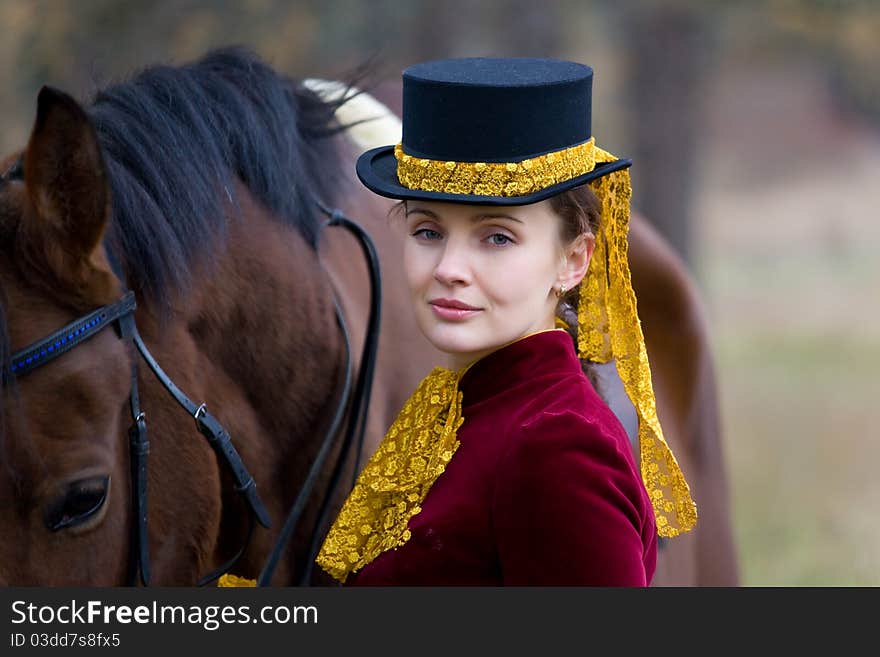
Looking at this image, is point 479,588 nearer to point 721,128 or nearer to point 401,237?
point 401,237

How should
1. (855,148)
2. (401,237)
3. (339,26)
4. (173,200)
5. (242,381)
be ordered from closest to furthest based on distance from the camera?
(173,200) < (242,381) < (401,237) < (339,26) < (855,148)

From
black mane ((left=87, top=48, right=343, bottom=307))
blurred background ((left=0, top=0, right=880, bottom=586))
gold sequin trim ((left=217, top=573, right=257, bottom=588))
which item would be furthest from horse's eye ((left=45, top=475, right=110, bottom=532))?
blurred background ((left=0, top=0, right=880, bottom=586))

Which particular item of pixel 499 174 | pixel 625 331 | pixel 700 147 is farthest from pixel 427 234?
pixel 700 147

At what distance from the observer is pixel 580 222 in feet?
5.78

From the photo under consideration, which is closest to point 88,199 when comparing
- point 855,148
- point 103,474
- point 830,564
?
point 103,474

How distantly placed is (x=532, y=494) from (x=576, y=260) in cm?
40

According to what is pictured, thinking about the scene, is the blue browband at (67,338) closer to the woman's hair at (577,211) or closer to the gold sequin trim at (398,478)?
the gold sequin trim at (398,478)

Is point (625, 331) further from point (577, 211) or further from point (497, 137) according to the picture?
point (497, 137)

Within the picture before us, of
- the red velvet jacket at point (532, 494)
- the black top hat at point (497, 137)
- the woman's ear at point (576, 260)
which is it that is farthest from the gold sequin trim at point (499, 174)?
the red velvet jacket at point (532, 494)

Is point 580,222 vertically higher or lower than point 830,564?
higher

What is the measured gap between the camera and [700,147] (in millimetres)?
12312

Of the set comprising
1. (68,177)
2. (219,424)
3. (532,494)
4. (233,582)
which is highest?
(68,177)

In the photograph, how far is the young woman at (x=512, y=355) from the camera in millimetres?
1579

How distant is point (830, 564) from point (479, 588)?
208 inches
